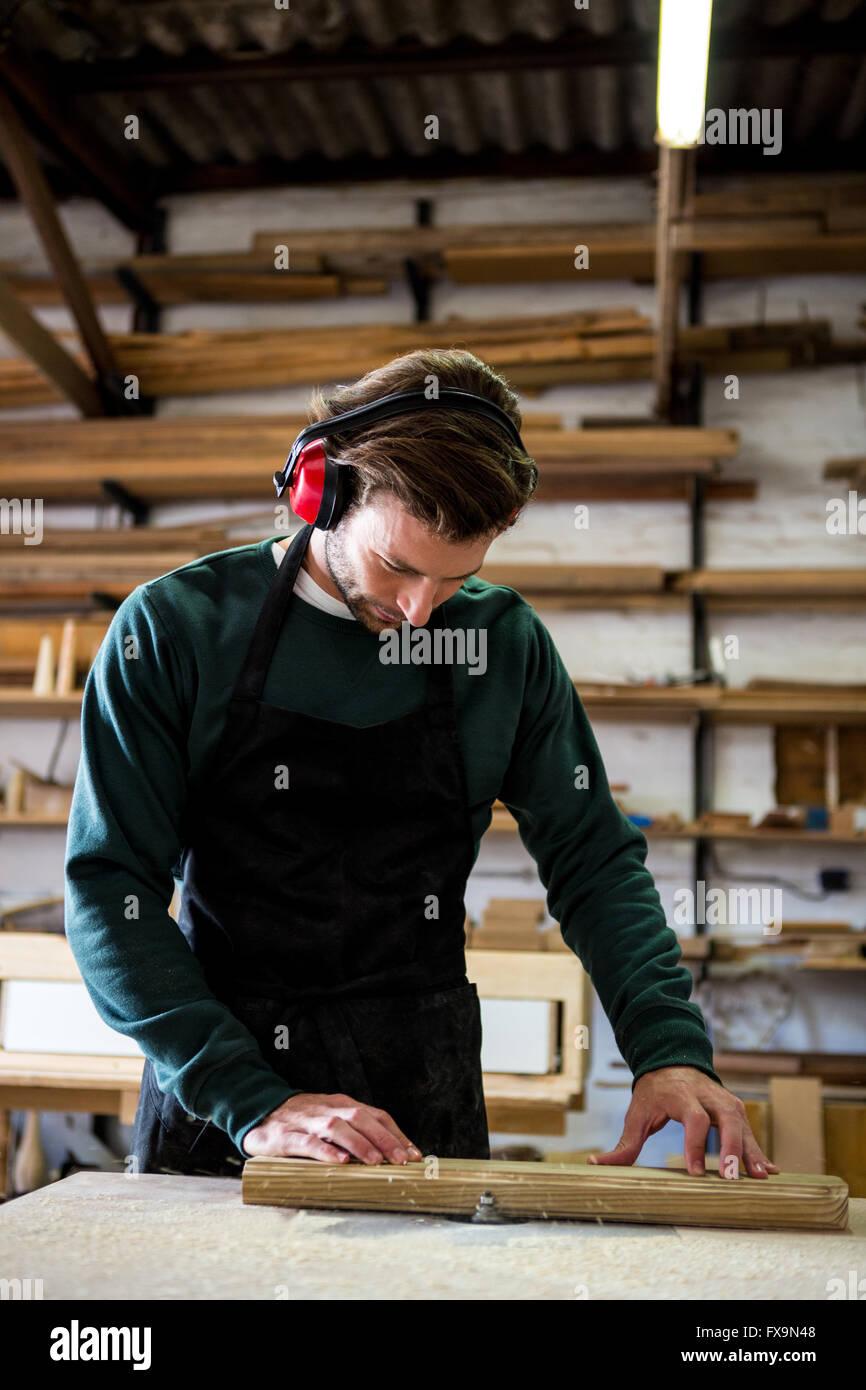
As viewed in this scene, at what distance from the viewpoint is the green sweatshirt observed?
1349 mm

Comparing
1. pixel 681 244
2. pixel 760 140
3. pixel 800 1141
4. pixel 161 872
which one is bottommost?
pixel 800 1141

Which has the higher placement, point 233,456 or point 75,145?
point 75,145

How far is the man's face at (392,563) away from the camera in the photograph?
1443 mm

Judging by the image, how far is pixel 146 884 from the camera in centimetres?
143

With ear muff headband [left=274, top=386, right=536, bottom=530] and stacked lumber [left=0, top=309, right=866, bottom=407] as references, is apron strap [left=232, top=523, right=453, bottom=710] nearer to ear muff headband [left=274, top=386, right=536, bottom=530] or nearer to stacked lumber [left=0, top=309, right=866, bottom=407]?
ear muff headband [left=274, top=386, right=536, bottom=530]

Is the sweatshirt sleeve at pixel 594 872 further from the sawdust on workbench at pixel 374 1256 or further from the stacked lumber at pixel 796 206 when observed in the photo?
the stacked lumber at pixel 796 206

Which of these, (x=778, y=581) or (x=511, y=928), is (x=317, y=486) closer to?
(x=511, y=928)

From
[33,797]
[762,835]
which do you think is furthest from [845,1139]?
[33,797]

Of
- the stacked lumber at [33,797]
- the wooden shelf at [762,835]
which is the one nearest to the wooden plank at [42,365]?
the stacked lumber at [33,797]

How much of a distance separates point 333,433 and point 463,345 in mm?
3608

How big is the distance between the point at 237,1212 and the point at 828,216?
4.56 metres
